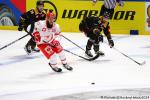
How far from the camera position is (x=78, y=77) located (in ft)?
22.1

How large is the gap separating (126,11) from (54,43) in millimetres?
4810

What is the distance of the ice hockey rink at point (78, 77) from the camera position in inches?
221

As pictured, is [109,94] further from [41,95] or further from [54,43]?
A: [54,43]

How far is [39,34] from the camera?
696cm

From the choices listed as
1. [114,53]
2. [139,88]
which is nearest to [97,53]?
[114,53]

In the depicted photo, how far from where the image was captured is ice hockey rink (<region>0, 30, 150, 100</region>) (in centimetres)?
561

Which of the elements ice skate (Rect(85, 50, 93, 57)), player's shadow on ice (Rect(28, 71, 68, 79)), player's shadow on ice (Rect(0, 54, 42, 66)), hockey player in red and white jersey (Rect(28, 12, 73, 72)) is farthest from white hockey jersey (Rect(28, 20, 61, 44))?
ice skate (Rect(85, 50, 93, 57))

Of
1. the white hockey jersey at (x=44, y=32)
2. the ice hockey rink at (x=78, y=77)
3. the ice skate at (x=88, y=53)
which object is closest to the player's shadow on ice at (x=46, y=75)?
the ice hockey rink at (x=78, y=77)

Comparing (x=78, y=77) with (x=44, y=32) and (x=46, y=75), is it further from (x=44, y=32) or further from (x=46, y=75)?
(x=44, y=32)

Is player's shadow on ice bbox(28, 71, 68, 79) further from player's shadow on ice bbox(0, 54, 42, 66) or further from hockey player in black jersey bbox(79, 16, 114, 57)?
hockey player in black jersey bbox(79, 16, 114, 57)

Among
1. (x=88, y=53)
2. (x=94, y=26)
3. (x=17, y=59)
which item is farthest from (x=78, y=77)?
(x=17, y=59)

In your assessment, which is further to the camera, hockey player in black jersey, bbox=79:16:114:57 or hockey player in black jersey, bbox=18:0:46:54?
hockey player in black jersey, bbox=18:0:46:54

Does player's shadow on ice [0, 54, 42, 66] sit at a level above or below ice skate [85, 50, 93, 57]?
below

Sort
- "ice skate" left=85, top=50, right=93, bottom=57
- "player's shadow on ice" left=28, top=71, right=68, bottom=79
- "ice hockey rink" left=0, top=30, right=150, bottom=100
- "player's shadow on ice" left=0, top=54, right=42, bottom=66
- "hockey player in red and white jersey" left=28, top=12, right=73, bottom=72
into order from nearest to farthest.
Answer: "ice hockey rink" left=0, top=30, right=150, bottom=100, "player's shadow on ice" left=28, top=71, right=68, bottom=79, "hockey player in red and white jersey" left=28, top=12, right=73, bottom=72, "player's shadow on ice" left=0, top=54, right=42, bottom=66, "ice skate" left=85, top=50, right=93, bottom=57
